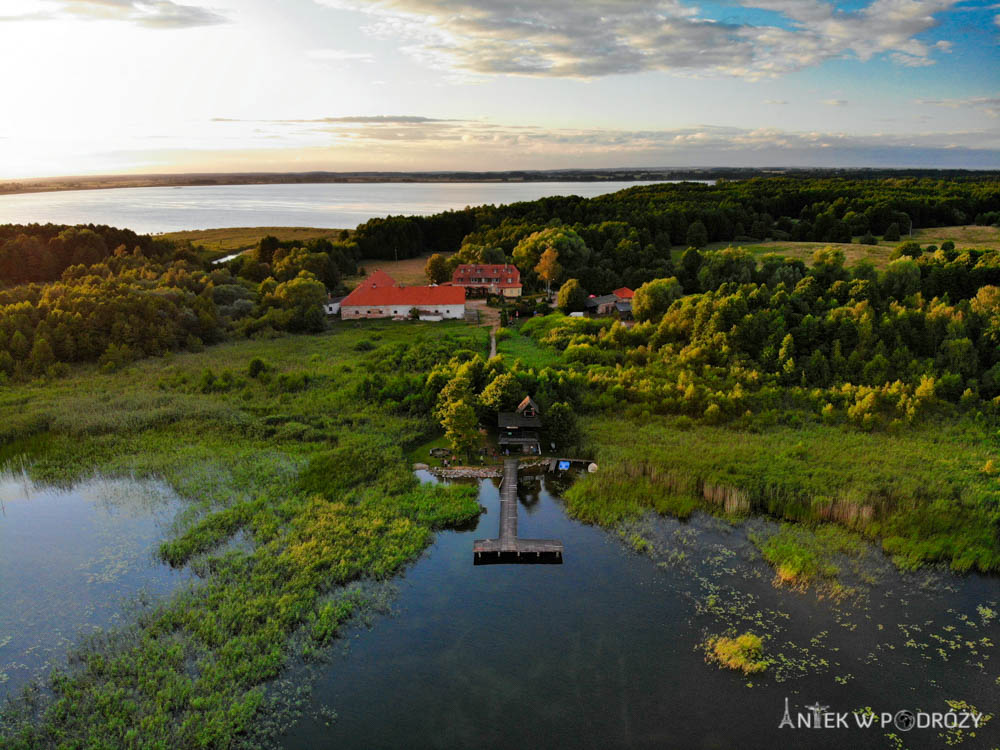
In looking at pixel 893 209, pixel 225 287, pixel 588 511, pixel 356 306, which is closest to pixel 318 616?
pixel 588 511

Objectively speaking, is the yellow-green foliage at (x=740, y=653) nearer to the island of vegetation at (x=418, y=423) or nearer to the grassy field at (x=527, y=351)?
the island of vegetation at (x=418, y=423)

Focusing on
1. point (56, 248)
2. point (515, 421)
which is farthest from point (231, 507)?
point (56, 248)

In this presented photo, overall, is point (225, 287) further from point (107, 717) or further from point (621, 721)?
point (621, 721)

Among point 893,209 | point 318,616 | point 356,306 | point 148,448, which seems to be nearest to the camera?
point 318,616

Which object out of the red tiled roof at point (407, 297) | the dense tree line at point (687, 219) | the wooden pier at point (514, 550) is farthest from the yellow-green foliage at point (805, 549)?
the dense tree line at point (687, 219)

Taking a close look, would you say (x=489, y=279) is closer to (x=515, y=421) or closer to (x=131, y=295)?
(x=131, y=295)

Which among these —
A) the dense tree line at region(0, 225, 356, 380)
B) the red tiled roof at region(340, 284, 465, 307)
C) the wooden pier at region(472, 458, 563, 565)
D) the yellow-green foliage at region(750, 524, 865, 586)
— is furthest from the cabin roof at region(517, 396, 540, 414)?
the dense tree line at region(0, 225, 356, 380)

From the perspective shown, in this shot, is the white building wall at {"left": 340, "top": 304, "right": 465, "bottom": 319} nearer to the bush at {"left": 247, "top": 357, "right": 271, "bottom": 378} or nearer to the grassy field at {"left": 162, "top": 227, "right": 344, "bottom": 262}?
the bush at {"left": 247, "top": 357, "right": 271, "bottom": 378}

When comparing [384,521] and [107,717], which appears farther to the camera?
[384,521]
